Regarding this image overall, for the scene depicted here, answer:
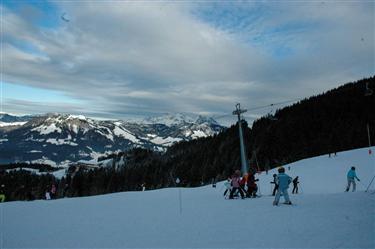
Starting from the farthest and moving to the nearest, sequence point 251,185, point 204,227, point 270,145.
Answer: point 270,145
point 251,185
point 204,227

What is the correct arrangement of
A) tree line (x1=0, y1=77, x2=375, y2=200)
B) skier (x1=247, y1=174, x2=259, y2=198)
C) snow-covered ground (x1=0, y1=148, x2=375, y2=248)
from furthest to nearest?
tree line (x1=0, y1=77, x2=375, y2=200) → skier (x1=247, y1=174, x2=259, y2=198) → snow-covered ground (x1=0, y1=148, x2=375, y2=248)

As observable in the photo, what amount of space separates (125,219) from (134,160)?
6964 inches

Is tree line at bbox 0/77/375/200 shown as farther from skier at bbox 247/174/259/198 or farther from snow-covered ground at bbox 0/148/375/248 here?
snow-covered ground at bbox 0/148/375/248

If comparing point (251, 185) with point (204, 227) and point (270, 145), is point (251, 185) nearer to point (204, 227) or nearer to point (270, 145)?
point (204, 227)

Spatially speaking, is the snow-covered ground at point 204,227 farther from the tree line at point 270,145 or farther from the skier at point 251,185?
the tree line at point 270,145

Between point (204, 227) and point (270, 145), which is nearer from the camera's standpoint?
point (204, 227)

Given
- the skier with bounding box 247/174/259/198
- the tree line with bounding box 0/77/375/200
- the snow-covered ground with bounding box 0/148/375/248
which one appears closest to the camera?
the snow-covered ground with bounding box 0/148/375/248

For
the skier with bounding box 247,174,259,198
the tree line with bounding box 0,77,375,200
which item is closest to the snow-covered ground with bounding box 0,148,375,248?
the skier with bounding box 247,174,259,198

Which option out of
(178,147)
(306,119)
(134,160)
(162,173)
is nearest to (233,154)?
(306,119)

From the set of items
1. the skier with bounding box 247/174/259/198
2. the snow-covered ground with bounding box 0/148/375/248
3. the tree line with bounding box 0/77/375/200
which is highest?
the tree line with bounding box 0/77/375/200

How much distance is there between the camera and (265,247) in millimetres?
8461

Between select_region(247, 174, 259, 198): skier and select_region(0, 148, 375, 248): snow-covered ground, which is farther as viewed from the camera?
select_region(247, 174, 259, 198): skier

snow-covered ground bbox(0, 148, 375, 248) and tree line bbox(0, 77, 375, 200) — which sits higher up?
tree line bbox(0, 77, 375, 200)

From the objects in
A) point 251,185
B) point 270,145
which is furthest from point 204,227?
point 270,145
